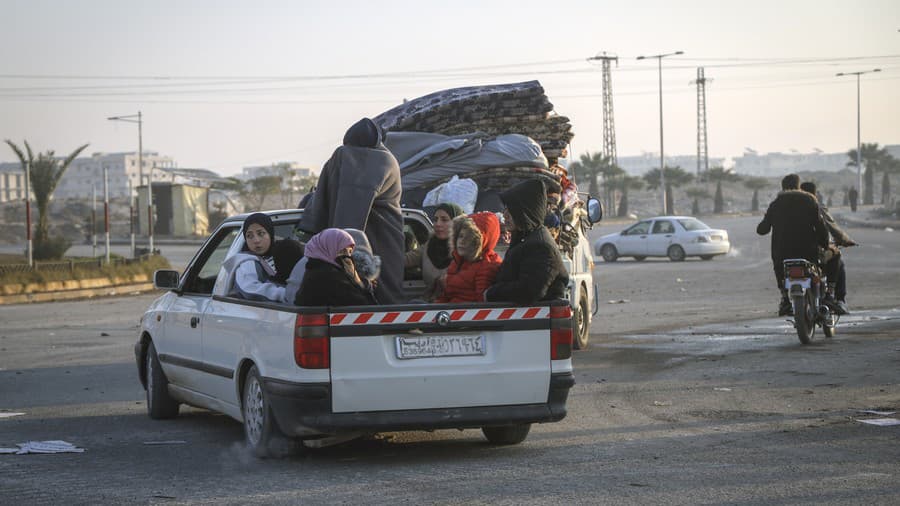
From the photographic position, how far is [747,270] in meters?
33.5

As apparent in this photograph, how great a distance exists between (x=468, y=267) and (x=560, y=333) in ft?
3.65

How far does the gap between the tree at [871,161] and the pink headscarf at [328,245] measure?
404 ft

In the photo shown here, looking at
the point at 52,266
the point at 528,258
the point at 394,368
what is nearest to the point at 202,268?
the point at 394,368

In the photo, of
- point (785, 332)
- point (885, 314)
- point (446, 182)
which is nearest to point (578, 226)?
point (446, 182)

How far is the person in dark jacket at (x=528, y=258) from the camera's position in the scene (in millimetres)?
7949

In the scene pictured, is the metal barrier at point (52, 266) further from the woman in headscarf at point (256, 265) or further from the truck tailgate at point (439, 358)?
the truck tailgate at point (439, 358)

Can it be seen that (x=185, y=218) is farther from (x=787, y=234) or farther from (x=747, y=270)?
(x=787, y=234)

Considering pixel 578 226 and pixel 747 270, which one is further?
pixel 747 270

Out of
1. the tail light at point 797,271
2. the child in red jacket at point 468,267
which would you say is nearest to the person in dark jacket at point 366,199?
the child in red jacket at point 468,267

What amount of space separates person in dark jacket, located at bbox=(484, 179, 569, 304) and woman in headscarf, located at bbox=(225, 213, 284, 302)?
1.48m

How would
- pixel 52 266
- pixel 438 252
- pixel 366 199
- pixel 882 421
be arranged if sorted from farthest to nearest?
pixel 52 266
pixel 438 252
pixel 366 199
pixel 882 421

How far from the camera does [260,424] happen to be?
7961mm

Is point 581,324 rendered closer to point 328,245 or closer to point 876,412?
point 876,412

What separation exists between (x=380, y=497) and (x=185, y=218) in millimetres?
73127
